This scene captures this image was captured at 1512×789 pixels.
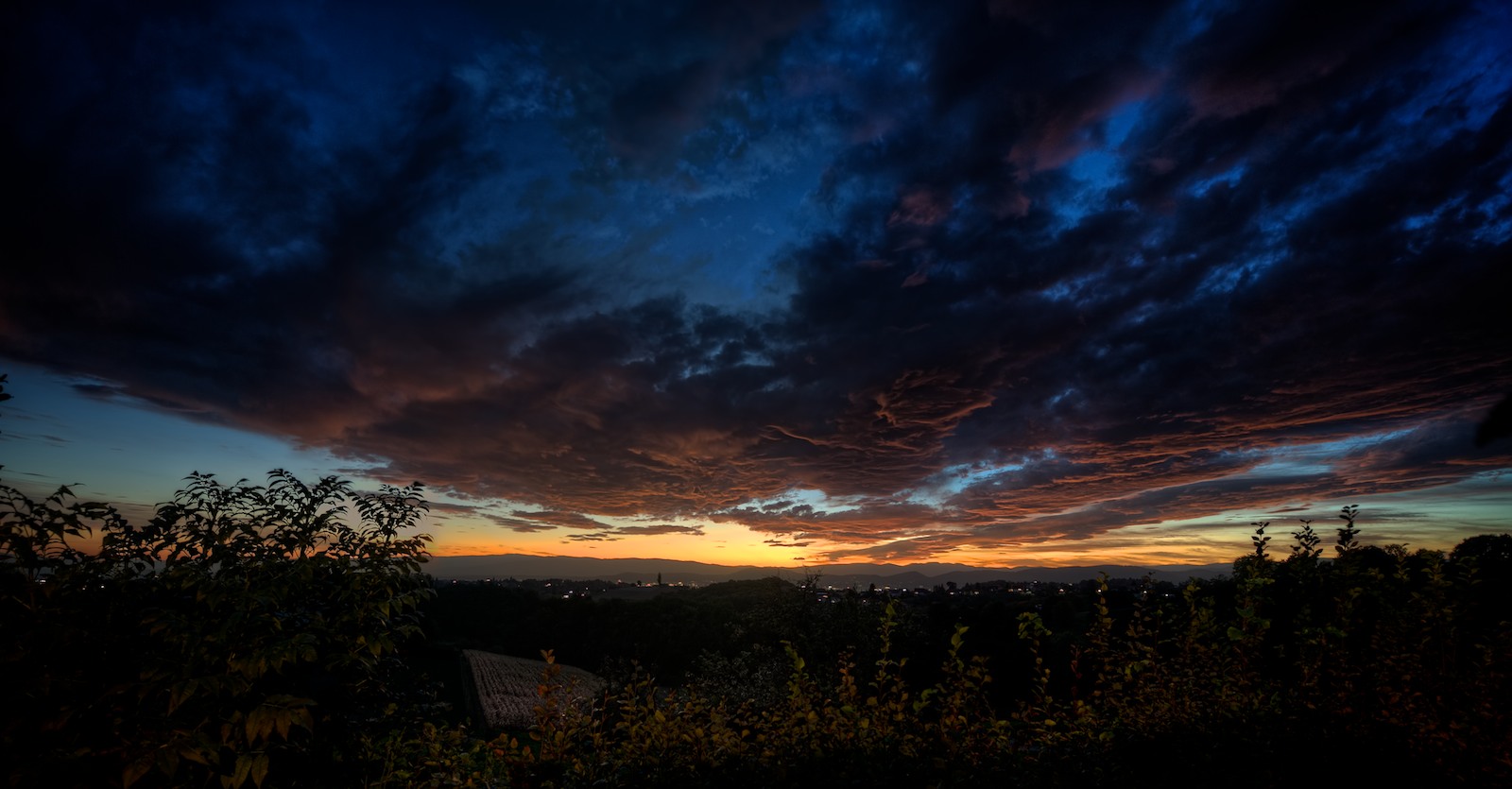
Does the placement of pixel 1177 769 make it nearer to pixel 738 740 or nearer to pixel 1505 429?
pixel 738 740

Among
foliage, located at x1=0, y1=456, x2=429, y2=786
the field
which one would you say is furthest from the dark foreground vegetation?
the field

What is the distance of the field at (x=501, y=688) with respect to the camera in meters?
51.5

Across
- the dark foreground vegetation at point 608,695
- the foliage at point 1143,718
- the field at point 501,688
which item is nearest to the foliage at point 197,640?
the dark foreground vegetation at point 608,695

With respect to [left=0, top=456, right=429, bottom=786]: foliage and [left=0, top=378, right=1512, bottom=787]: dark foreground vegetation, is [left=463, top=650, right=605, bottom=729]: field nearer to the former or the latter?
[left=0, top=378, right=1512, bottom=787]: dark foreground vegetation

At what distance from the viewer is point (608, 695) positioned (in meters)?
7.21

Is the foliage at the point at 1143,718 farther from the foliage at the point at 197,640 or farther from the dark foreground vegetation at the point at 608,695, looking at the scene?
the foliage at the point at 197,640

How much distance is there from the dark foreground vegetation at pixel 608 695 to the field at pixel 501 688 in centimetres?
3739

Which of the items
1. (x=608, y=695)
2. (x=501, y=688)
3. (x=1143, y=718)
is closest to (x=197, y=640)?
(x=608, y=695)

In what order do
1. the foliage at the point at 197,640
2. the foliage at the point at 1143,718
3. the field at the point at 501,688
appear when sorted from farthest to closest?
the field at the point at 501,688 → the foliage at the point at 1143,718 → the foliage at the point at 197,640

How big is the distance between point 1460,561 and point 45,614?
50.6ft

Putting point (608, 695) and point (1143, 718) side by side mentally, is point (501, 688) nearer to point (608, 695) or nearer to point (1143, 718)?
point (608, 695)

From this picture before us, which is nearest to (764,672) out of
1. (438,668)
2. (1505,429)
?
(1505,429)

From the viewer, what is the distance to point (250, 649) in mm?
3408

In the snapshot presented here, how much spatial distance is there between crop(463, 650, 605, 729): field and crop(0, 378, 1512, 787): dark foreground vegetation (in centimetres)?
3739
